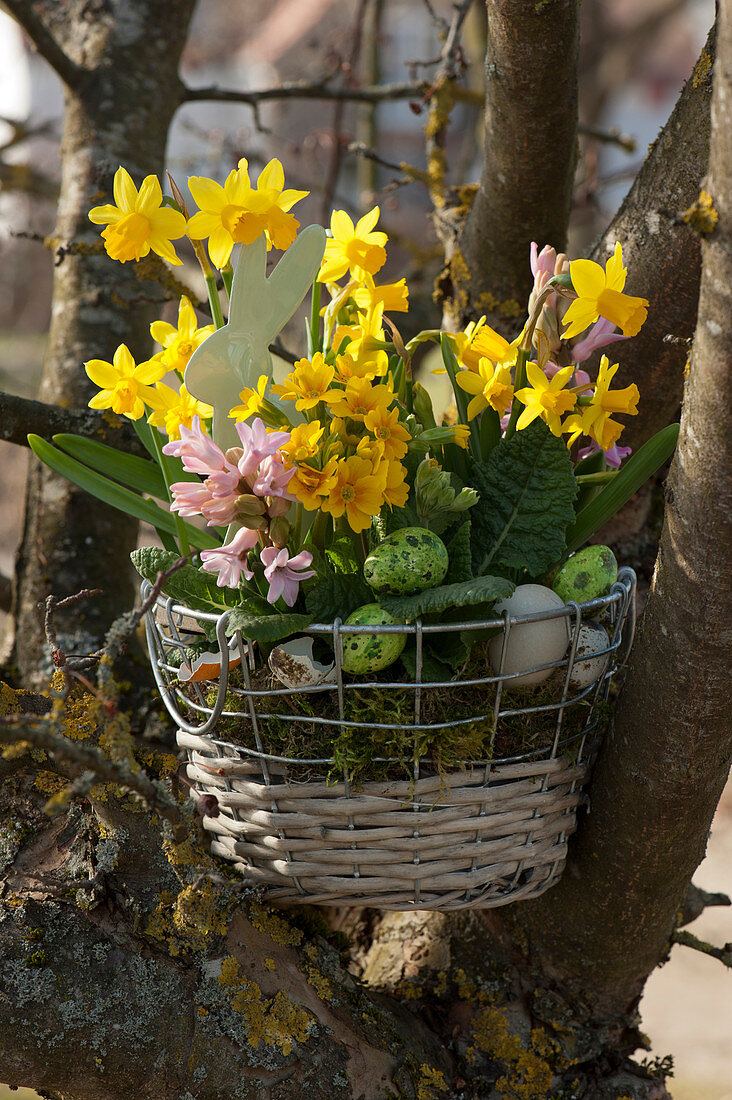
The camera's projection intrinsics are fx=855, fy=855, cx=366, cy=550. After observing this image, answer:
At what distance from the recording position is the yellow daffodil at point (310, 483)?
Answer: 0.81 metres

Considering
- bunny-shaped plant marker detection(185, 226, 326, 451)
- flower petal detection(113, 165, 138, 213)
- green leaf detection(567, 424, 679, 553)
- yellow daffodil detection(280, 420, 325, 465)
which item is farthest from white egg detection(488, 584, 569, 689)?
flower petal detection(113, 165, 138, 213)

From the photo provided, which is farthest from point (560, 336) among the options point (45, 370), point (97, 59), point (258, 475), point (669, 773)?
point (97, 59)

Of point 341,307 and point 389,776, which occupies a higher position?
point 341,307

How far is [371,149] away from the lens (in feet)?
6.41

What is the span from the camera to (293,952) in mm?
1070

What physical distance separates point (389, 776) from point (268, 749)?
13 cm

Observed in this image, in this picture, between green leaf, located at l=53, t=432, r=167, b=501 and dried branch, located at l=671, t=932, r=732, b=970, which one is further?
dried branch, located at l=671, t=932, r=732, b=970

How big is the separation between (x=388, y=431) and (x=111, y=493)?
0.34m

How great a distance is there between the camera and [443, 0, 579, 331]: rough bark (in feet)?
3.92

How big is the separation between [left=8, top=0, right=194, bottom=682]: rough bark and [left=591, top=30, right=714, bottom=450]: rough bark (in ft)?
2.34

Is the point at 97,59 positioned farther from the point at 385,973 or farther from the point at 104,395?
the point at 385,973

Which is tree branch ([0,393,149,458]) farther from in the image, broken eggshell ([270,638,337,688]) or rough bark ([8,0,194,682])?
broken eggshell ([270,638,337,688])

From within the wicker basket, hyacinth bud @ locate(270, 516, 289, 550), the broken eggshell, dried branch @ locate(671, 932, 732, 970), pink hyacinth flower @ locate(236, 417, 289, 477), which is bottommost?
dried branch @ locate(671, 932, 732, 970)

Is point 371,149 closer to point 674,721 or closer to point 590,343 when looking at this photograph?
point 590,343
